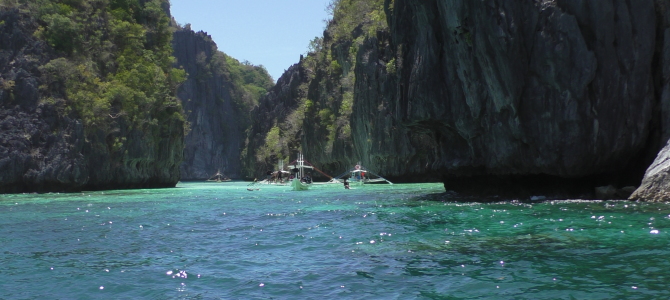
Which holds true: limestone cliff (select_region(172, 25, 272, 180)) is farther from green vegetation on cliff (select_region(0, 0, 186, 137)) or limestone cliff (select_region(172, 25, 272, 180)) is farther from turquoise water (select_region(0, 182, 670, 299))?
turquoise water (select_region(0, 182, 670, 299))

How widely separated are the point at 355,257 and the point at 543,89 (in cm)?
1364

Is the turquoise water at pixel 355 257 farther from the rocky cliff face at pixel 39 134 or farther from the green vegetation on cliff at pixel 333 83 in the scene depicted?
the green vegetation on cliff at pixel 333 83

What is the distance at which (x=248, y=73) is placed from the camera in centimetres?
13950

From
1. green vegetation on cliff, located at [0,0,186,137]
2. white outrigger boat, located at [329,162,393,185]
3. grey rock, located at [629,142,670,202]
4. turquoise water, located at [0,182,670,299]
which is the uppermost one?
green vegetation on cliff, located at [0,0,186,137]

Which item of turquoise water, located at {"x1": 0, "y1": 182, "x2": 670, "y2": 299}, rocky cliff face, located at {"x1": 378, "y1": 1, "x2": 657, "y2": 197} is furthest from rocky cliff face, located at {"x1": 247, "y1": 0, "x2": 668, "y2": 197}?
turquoise water, located at {"x1": 0, "y1": 182, "x2": 670, "y2": 299}

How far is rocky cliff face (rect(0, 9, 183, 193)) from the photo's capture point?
124 feet

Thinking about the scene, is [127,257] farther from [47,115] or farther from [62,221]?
[47,115]

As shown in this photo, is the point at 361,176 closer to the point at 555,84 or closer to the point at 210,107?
the point at 555,84

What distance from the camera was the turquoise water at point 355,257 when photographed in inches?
304

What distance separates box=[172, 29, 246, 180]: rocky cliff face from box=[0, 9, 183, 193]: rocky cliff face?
65.0 meters

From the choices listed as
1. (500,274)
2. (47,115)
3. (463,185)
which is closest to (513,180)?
(463,185)

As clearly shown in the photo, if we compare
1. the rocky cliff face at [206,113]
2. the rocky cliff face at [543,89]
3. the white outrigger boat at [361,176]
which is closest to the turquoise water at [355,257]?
the rocky cliff face at [543,89]

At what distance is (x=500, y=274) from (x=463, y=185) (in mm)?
21366

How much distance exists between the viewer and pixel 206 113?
114m
